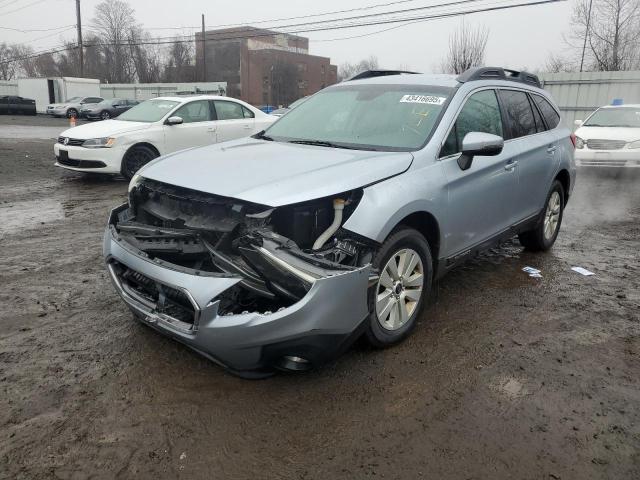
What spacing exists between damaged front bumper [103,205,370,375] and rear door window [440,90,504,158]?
1489mm

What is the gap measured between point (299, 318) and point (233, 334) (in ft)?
1.14

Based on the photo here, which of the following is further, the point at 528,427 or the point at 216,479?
the point at 528,427

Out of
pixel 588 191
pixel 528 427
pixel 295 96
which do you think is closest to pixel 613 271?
pixel 528 427

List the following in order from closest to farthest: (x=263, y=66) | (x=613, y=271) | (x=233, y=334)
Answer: (x=233, y=334) → (x=613, y=271) → (x=263, y=66)

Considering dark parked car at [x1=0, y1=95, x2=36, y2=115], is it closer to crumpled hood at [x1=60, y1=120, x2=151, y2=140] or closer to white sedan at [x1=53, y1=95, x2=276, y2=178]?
white sedan at [x1=53, y1=95, x2=276, y2=178]

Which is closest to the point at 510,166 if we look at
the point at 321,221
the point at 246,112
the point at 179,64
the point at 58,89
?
the point at 321,221

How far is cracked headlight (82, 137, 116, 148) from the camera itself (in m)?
9.15

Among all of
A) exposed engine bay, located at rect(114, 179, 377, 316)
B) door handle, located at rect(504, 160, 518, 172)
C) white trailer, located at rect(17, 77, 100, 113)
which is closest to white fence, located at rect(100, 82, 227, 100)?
white trailer, located at rect(17, 77, 100, 113)

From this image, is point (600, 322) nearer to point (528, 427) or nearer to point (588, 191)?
point (528, 427)

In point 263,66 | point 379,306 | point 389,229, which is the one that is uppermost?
point 263,66

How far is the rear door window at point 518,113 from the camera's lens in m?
4.68

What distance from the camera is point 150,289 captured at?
3.04 metres

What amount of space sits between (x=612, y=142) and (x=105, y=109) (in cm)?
2986

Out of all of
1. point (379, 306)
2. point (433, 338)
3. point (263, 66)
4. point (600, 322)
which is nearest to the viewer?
point (379, 306)
